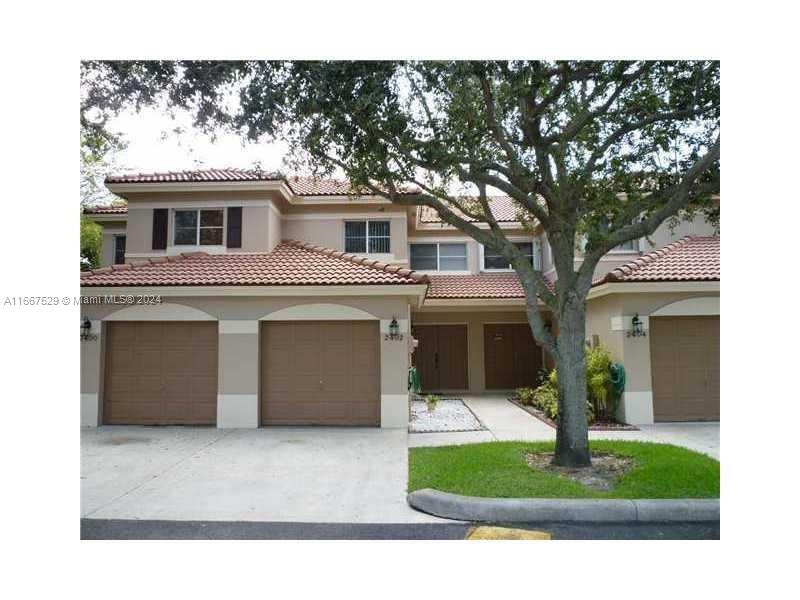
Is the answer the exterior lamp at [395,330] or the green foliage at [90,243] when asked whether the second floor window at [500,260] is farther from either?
the green foliage at [90,243]

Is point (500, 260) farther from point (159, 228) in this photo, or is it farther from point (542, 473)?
point (542, 473)

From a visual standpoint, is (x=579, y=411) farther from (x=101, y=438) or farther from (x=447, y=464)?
(x=101, y=438)

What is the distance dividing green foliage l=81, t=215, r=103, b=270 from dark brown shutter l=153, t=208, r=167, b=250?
704 cm

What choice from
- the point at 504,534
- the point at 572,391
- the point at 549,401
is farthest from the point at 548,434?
the point at 504,534

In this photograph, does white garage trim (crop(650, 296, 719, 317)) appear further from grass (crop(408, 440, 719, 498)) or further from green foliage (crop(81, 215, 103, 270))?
green foliage (crop(81, 215, 103, 270))

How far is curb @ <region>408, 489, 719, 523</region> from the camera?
19.9 ft

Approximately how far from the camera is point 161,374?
12062 mm

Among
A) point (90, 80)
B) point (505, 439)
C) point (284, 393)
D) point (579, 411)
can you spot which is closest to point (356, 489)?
point (579, 411)

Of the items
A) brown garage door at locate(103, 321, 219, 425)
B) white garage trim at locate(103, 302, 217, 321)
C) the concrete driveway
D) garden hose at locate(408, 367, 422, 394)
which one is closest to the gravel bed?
garden hose at locate(408, 367, 422, 394)

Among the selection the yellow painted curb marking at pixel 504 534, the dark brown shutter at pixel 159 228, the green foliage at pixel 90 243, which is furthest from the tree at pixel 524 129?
the green foliage at pixel 90 243

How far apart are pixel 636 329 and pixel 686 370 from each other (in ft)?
4.77

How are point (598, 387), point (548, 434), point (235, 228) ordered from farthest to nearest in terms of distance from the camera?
point (235, 228) → point (598, 387) → point (548, 434)

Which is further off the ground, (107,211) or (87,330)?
(107,211)
